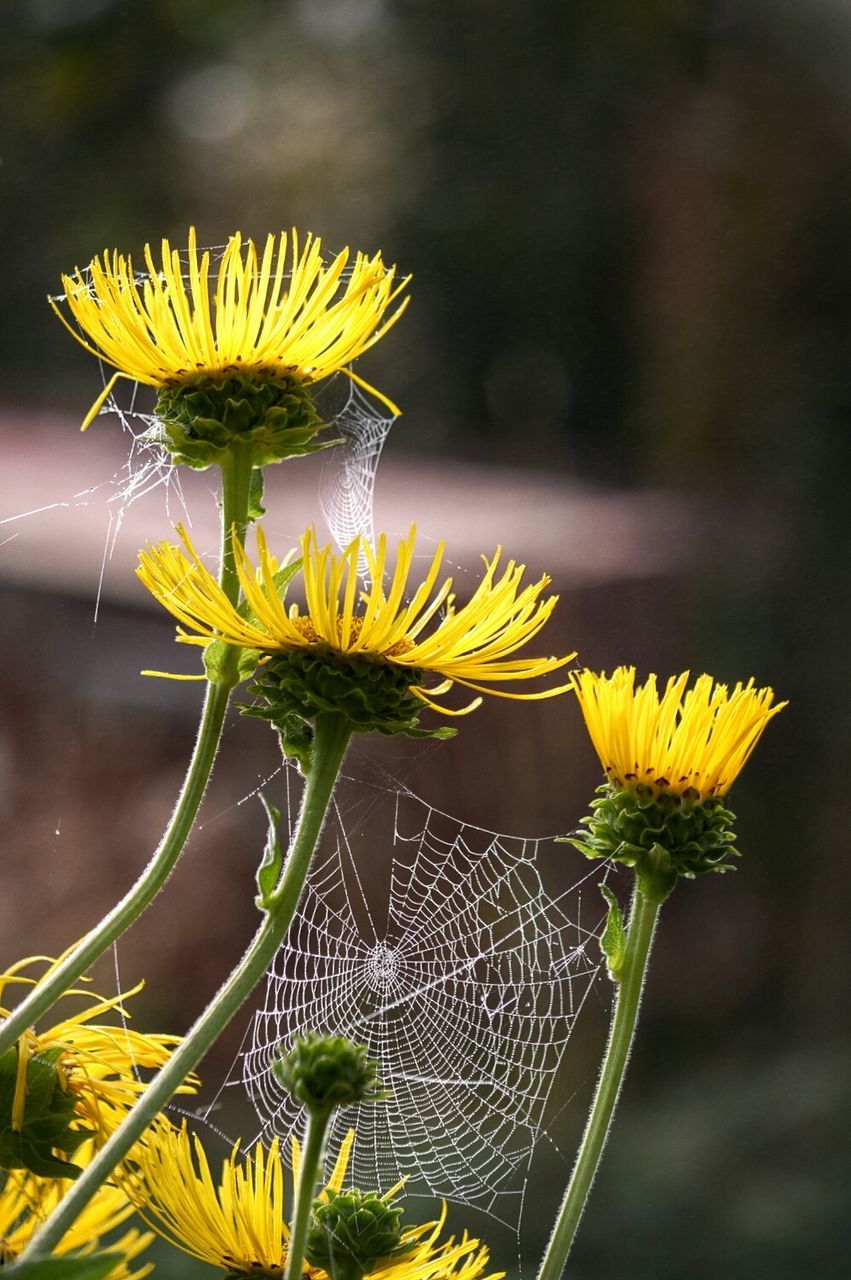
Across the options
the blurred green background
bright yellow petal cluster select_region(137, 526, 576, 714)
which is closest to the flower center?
bright yellow petal cluster select_region(137, 526, 576, 714)

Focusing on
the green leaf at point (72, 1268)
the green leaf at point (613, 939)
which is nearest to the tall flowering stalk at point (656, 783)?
the green leaf at point (613, 939)

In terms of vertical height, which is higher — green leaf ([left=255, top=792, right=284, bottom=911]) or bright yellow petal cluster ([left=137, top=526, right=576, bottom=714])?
bright yellow petal cluster ([left=137, top=526, right=576, bottom=714])

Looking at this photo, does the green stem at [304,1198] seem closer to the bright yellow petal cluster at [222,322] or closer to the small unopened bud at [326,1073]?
the small unopened bud at [326,1073]

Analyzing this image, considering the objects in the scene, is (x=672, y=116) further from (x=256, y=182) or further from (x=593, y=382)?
(x=256, y=182)

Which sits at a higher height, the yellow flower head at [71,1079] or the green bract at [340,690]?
the green bract at [340,690]

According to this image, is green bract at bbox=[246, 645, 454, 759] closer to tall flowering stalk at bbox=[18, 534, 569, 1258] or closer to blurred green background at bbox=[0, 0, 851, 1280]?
tall flowering stalk at bbox=[18, 534, 569, 1258]

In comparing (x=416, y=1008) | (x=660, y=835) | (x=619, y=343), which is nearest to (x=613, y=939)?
(x=660, y=835)

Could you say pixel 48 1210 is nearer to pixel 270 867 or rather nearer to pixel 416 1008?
pixel 270 867
